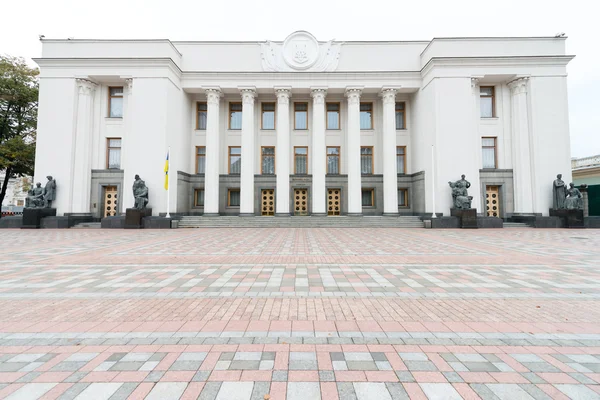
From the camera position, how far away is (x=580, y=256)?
8.34 m

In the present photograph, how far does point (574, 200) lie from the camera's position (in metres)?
19.6

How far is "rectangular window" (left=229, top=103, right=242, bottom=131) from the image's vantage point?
1043 inches

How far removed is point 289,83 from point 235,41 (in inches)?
237

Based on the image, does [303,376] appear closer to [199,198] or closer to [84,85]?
[199,198]

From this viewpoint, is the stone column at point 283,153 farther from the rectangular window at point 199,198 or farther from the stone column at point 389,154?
the stone column at point 389,154

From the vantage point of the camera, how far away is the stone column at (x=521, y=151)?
21.7 metres

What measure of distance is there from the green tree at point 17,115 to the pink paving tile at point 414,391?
3333cm

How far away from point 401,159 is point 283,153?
35.4 ft

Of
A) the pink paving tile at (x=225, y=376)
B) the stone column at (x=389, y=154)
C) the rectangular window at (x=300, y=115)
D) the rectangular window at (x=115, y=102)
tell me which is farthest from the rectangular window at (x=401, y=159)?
the pink paving tile at (x=225, y=376)

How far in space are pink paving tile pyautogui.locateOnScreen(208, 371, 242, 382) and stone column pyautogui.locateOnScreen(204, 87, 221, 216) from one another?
69.7 feet

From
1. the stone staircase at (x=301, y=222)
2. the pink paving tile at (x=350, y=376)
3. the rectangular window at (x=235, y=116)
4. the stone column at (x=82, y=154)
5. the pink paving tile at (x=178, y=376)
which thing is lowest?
the pink paving tile at (x=178, y=376)

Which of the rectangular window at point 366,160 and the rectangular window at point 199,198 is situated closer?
the rectangular window at point 199,198

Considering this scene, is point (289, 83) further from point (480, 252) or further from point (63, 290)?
point (63, 290)

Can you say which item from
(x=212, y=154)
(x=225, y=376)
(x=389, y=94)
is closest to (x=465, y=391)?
(x=225, y=376)
